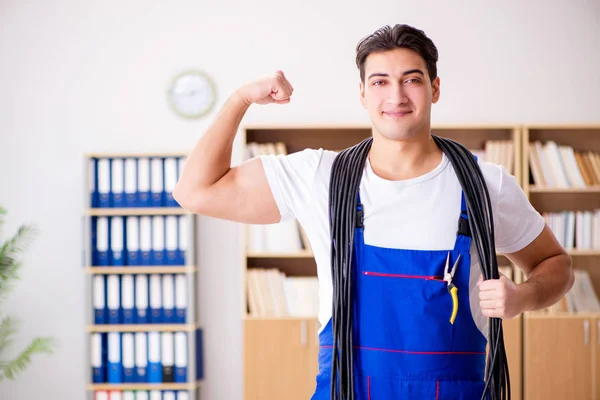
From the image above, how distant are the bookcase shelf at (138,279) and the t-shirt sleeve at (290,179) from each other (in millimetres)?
2777

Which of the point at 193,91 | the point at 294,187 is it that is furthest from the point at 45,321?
the point at 294,187

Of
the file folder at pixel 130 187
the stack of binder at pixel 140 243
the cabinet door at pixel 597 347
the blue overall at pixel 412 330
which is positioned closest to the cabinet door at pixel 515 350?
the cabinet door at pixel 597 347

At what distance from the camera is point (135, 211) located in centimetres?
433

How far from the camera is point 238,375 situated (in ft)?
15.8

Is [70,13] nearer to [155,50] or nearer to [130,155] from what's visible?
[155,50]

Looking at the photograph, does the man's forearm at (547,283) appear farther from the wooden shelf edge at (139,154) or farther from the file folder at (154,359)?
the file folder at (154,359)

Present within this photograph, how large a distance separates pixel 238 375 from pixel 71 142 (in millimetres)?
1899

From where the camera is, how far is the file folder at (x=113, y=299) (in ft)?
14.4

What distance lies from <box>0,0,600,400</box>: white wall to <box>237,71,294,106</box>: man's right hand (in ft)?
10.4

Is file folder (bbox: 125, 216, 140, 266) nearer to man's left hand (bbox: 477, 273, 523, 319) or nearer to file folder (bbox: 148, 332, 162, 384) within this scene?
file folder (bbox: 148, 332, 162, 384)

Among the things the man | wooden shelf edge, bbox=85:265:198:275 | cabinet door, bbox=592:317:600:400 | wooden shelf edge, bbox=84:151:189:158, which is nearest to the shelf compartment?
wooden shelf edge, bbox=85:265:198:275

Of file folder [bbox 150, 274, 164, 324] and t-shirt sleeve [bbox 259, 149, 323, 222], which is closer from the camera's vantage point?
t-shirt sleeve [bbox 259, 149, 323, 222]

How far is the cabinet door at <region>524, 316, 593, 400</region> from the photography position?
4254 millimetres

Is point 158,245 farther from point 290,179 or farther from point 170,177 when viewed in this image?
point 290,179
